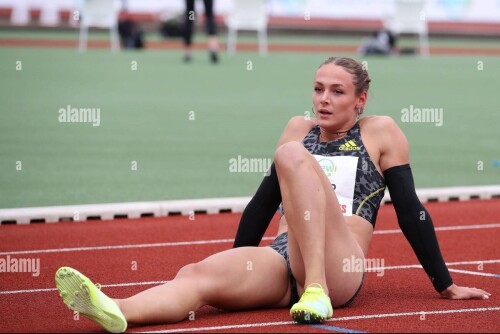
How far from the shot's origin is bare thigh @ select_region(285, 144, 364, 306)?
4.88 m

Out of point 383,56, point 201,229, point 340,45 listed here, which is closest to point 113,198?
point 201,229

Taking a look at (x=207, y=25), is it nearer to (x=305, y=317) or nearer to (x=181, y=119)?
(x=181, y=119)

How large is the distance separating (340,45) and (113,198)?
17.4 metres

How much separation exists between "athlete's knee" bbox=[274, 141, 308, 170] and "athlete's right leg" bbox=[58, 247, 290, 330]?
1.43 feet

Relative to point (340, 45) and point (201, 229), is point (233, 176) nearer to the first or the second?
point (201, 229)

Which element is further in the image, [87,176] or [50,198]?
[87,176]

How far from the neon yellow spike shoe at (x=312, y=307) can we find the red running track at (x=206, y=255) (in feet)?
0.16

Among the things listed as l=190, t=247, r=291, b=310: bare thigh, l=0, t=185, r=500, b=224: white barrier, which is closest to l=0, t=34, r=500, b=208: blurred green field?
l=0, t=185, r=500, b=224: white barrier

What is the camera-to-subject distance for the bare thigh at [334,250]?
16.0 feet

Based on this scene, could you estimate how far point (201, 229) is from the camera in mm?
7906

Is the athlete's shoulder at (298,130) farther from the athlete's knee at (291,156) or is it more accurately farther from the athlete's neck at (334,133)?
the athlete's knee at (291,156)

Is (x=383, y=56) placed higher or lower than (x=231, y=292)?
higher

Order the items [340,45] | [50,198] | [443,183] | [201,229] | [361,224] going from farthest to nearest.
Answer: [340,45], [443,183], [50,198], [201,229], [361,224]

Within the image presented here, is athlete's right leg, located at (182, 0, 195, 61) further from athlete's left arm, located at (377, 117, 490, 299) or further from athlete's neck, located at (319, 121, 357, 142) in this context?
athlete's left arm, located at (377, 117, 490, 299)
